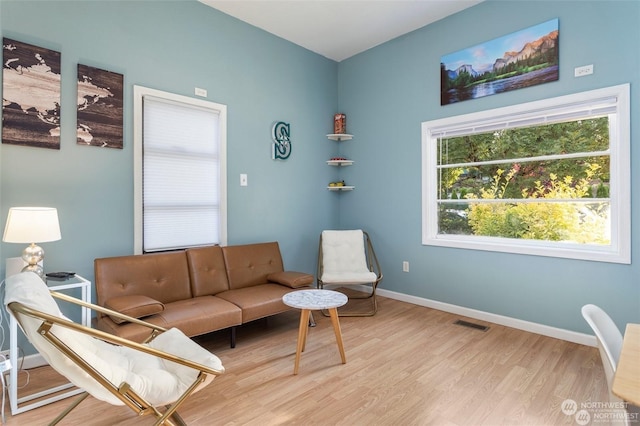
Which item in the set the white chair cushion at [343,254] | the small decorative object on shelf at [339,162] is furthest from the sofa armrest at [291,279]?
the small decorative object on shelf at [339,162]

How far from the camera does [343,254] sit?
4.08m

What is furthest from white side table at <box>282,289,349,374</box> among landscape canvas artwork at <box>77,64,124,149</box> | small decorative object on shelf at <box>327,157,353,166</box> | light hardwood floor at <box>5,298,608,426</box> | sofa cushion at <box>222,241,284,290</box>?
small decorative object on shelf at <box>327,157,353,166</box>

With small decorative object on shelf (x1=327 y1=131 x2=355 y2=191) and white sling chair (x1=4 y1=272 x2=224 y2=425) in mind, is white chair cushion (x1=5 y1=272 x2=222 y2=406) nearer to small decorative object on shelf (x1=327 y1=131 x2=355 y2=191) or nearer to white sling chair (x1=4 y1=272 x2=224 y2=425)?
white sling chair (x1=4 y1=272 x2=224 y2=425)

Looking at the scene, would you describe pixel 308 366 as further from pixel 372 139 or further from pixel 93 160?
pixel 372 139

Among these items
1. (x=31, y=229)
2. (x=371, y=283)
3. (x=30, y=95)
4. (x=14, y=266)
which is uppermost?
(x=30, y=95)

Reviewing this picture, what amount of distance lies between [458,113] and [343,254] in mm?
2066

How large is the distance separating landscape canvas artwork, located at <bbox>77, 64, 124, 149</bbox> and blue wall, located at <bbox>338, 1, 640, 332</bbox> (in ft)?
9.45

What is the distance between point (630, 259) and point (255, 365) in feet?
10.0

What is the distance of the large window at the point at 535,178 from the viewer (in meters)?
2.78

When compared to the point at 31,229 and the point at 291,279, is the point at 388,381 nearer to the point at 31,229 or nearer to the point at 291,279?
the point at 291,279

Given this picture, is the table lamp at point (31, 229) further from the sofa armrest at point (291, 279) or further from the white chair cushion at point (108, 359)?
the sofa armrest at point (291, 279)

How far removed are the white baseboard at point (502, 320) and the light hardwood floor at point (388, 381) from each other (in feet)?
0.26

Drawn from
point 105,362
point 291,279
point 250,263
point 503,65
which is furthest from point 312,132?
point 105,362

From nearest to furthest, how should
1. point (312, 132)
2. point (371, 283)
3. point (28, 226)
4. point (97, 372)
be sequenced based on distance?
1. point (97, 372)
2. point (28, 226)
3. point (371, 283)
4. point (312, 132)
